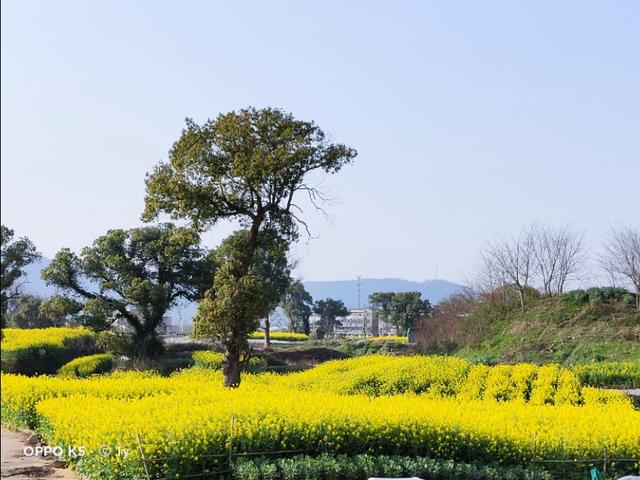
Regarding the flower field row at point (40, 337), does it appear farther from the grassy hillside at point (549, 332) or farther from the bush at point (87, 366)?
the grassy hillside at point (549, 332)

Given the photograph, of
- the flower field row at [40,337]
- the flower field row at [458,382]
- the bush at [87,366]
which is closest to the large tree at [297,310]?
the flower field row at [40,337]

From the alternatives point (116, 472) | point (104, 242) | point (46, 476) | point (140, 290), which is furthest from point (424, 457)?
point (104, 242)

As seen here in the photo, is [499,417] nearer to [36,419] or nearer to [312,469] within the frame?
[312,469]

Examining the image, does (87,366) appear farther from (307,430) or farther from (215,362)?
(307,430)

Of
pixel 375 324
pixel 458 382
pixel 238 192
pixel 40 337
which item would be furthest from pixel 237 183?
pixel 375 324

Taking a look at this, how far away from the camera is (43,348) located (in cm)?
2916

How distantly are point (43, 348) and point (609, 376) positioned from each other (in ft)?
64.1

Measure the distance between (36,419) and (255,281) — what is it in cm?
730

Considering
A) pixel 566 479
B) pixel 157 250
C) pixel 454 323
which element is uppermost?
pixel 157 250

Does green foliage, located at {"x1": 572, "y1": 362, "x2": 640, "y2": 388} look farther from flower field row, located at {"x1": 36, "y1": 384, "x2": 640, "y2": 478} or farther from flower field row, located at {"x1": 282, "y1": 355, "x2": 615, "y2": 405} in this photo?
flower field row, located at {"x1": 36, "y1": 384, "x2": 640, "y2": 478}

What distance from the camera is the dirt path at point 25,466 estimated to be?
10.3 meters

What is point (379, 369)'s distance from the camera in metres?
22.1

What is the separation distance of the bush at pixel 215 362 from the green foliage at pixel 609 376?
11119mm

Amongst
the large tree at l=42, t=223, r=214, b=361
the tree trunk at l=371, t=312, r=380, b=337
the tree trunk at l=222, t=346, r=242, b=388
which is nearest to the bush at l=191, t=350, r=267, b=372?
the large tree at l=42, t=223, r=214, b=361
